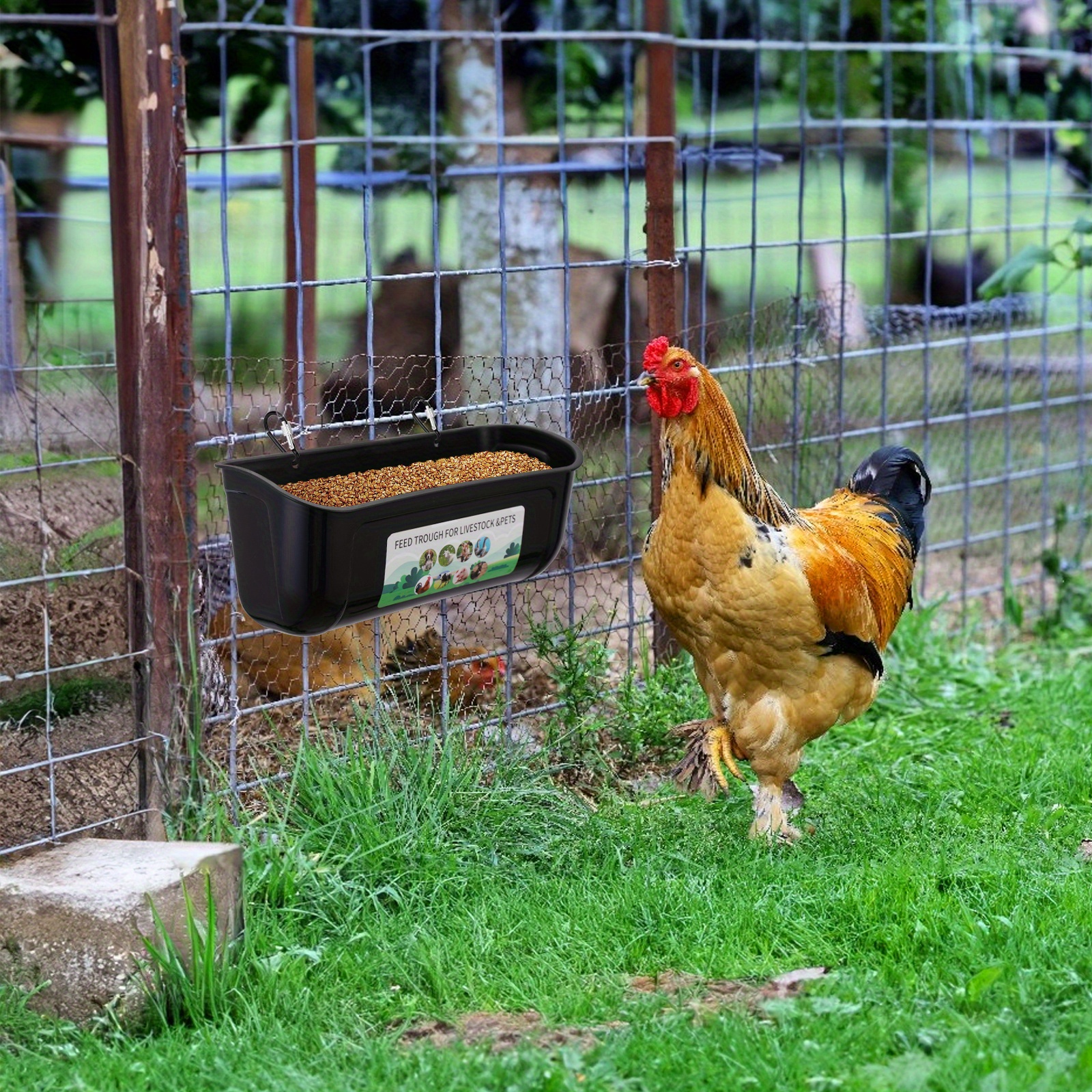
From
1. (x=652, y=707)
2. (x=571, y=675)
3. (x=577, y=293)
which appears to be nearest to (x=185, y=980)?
(x=571, y=675)

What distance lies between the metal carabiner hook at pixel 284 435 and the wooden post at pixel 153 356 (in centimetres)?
27

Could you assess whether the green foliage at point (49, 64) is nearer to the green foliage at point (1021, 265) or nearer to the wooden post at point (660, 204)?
the wooden post at point (660, 204)

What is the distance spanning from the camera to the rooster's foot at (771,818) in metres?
4.43

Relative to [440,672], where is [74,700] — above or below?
above

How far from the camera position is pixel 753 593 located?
4.12 metres

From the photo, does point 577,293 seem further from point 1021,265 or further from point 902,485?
point 902,485

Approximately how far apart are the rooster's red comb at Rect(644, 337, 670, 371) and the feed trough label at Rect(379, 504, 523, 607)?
56 centimetres

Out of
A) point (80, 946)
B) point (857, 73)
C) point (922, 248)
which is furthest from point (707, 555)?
point (922, 248)

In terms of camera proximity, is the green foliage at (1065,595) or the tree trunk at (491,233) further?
the tree trunk at (491,233)

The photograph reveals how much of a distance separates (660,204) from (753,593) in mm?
1836

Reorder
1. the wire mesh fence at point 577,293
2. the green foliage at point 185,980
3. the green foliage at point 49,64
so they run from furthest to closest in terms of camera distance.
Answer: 1. the green foliage at point 49,64
2. the wire mesh fence at point 577,293
3. the green foliage at point 185,980

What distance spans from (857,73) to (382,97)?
3.41 meters

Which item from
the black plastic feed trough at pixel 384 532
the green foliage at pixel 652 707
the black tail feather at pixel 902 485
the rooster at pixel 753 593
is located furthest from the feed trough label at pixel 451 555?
the black tail feather at pixel 902 485

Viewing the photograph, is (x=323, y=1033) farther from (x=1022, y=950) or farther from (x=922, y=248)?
(x=922, y=248)
